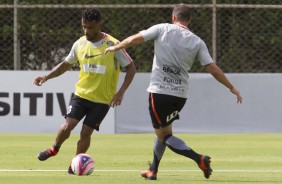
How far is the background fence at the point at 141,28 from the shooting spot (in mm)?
21453

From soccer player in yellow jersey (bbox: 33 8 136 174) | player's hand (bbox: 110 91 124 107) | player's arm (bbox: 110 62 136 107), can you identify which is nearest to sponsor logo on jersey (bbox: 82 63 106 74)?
soccer player in yellow jersey (bbox: 33 8 136 174)

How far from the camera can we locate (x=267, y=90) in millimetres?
20641

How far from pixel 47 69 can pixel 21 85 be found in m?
1.12

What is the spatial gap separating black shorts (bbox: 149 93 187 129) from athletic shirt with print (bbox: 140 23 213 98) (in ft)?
0.18

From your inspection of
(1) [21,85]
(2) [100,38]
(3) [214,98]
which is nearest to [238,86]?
(3) [214,98]

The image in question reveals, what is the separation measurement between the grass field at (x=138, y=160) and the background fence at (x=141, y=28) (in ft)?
6.95

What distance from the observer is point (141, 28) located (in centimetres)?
2162

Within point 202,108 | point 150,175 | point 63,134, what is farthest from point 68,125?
point 202,108

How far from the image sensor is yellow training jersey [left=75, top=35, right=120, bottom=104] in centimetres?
1265

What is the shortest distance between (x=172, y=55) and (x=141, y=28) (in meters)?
10.1

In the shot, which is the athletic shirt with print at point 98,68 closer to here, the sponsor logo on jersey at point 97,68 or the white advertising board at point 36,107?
the sponsor logo on jersey at point 97,68

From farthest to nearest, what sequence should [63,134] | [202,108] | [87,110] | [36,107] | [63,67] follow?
[202,108]
[36,107]
[63,67]
[87,110]
[63,134]

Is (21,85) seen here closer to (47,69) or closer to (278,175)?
(47,69)

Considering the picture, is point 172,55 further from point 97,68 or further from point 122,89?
point 97,68
